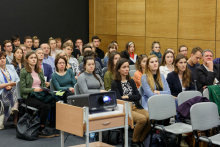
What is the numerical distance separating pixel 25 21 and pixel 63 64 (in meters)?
4.46

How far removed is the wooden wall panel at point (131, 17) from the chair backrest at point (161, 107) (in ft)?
16.7

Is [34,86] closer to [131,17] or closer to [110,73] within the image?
[110,73]

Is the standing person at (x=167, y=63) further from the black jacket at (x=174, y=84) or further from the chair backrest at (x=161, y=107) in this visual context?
the chair backrest at (x=161, y=107)

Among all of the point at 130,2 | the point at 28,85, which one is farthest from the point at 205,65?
the point at 130,2

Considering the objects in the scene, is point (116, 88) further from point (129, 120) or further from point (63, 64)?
point (63, 64)

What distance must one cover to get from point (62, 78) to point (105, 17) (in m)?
5.54

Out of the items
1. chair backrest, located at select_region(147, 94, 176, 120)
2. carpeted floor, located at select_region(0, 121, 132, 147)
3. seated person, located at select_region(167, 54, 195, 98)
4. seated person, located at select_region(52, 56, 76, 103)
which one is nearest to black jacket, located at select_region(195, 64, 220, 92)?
seated person, located at select_region(167, 54, 195, 98)

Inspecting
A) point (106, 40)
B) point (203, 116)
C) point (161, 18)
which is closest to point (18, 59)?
point (203, 116)

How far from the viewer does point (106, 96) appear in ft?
10.2

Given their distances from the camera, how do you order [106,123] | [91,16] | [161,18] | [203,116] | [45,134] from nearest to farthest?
[106,123] < [203,116] < [45,134] < [161,18] < [91,16]

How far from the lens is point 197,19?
7305 millimetres

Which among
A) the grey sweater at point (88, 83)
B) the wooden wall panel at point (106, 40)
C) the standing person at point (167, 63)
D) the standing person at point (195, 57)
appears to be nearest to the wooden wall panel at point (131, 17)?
the wooden wall panel at point (106, 40)

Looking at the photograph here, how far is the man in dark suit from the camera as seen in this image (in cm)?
458

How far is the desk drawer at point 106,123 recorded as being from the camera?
3.05 m
